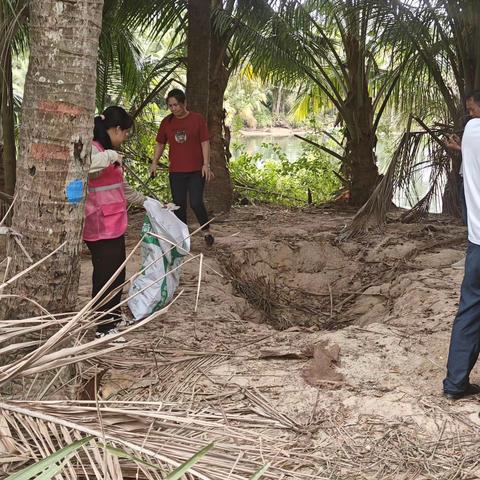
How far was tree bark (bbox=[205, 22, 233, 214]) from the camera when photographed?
9.22m

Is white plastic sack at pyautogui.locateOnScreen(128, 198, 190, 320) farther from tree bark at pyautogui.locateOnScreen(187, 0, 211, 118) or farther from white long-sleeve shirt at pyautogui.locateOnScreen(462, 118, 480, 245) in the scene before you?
tree bark at pyautogui.locateOnScreen(187, 0, 211, 118)

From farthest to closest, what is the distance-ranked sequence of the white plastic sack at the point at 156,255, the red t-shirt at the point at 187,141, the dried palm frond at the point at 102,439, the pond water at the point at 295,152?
the pond water at the point at 295,152 < the red t-shirt at the point at 187,141 < the white plastic sack at the point at 156,255 < the dried palm frond at the point at 102,439

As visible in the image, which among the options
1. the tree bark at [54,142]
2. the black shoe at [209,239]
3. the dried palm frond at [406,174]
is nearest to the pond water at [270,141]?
the dried palm frond at [406,174]

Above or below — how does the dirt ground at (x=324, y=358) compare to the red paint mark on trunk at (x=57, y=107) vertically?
below

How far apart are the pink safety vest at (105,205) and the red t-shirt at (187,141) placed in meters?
2.33

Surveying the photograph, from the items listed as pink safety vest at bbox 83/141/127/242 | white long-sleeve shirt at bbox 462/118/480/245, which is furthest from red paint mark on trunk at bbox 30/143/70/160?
white long-sleeve shirt at bbox 462/118/480/245

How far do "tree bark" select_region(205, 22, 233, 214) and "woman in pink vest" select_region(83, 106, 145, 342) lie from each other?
15.4 ft

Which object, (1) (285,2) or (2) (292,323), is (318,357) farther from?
(1) (285,2)

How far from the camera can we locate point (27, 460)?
6.66ft

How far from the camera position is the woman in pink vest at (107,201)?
4273mm

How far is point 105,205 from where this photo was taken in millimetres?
4340

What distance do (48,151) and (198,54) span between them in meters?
5.38

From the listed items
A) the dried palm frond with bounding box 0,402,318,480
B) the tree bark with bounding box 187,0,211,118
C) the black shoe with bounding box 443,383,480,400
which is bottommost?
the black shoe with bounding box 443,383,480,400

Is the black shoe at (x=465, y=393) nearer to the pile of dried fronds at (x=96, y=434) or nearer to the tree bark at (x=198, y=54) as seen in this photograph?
the pile of dried fronds at (x=96, y=434)
